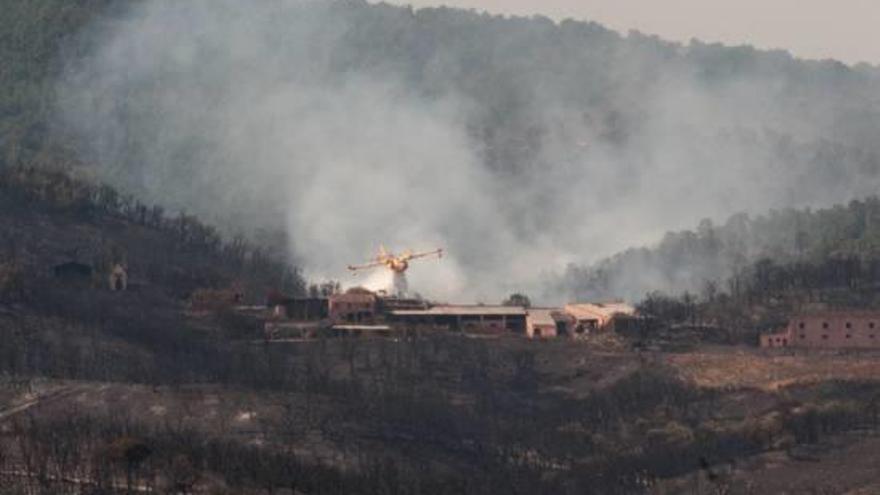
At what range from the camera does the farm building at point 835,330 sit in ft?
581

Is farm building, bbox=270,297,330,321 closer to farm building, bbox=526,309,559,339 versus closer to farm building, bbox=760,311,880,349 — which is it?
farm building, bbox=526,309,559,339

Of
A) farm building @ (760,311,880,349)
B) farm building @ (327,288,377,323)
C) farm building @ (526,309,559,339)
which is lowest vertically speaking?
farm building @ (760,311,880,349)

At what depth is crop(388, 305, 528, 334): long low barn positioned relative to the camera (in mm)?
193750

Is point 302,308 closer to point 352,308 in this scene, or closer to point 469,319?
point 352,308

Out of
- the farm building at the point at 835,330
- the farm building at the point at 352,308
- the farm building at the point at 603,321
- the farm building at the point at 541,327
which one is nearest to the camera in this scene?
the farm building at the point at 835,330

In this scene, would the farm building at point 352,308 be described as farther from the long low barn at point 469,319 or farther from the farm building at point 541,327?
the farm building at point 541,327

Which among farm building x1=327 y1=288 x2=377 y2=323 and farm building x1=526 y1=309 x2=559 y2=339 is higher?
farm building x1=327 y1=288 x2=377 y2=323

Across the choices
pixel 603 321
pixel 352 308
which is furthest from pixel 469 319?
pixel 603 321

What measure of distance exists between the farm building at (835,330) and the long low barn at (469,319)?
2844cm

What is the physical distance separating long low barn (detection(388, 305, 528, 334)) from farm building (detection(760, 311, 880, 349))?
93.3 ft

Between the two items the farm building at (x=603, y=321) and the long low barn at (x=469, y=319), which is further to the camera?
the long low barn at (x=469, y=319)

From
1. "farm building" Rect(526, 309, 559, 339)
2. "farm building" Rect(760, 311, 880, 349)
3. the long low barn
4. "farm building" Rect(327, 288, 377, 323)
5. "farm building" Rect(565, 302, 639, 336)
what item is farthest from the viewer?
the long low barn

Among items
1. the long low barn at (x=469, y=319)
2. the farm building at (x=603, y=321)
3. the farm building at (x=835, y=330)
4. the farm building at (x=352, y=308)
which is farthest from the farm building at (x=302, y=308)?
the farm building at (x=835, y=330)

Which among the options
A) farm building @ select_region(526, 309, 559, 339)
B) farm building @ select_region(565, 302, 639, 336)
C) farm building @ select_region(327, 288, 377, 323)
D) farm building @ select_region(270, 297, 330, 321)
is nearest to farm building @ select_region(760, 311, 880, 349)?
farm building @ select_region(565, 302, 639, 336)
